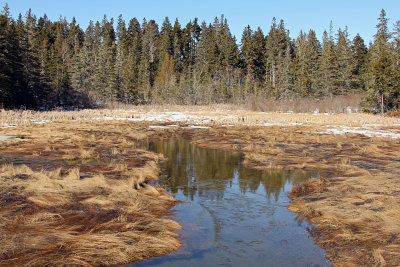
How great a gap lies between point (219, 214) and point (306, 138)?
1346 cm

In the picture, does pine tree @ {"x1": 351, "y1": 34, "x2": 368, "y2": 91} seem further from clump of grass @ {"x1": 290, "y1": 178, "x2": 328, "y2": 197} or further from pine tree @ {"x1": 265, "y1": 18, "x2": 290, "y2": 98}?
clump of grass @ {"x1": 290, "y1": 178, "x2": 328, "y2": 197}

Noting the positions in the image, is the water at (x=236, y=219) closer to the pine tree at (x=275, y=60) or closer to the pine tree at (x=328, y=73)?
the pine tree at (x=328, y=73)

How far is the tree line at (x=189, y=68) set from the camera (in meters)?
38.1

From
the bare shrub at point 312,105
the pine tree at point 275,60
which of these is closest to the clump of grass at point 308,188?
the bare shrub at point 312,105

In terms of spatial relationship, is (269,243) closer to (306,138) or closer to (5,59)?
(306,138)

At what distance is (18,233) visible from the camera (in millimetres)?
5504

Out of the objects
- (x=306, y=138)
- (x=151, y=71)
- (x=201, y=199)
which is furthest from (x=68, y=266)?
(x=151, y=71)

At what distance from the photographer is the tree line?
125ft

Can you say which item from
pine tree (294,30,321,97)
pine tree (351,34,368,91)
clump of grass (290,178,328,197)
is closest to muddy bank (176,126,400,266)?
clump of grass (290,178,328,197)

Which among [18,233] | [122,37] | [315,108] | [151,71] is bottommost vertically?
[18,233]

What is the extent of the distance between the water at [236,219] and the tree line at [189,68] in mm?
29628

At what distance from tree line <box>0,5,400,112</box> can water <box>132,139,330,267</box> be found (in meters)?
29.6

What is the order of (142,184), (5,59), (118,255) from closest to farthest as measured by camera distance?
(118,255), (142,184), (5,59)

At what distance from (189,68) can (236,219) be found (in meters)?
63.7
